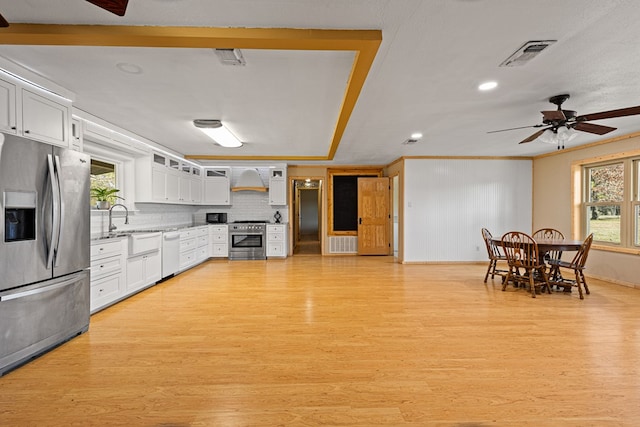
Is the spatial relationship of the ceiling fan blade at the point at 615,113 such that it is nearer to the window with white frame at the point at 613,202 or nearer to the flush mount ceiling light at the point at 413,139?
the flush mount ceiling light at the point at 413,139

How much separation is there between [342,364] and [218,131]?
3.64 metres

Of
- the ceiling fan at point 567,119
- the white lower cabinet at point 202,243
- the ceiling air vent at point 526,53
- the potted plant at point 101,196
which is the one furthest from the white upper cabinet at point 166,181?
the ceiling fan at point 567,119

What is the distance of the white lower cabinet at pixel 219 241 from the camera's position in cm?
717

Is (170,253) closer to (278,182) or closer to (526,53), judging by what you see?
(278,182)

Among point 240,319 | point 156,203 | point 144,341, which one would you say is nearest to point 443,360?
point 240,319

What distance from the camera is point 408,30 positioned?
6.52 feet

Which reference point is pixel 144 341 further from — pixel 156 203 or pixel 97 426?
pixel 156 203

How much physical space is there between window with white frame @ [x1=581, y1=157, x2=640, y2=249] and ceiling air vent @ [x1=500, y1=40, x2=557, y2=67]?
416 cm

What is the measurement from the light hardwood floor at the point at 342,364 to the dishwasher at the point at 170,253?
3.46 feet

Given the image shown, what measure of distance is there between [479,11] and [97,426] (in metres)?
3.32

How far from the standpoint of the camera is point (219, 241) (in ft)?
23.6

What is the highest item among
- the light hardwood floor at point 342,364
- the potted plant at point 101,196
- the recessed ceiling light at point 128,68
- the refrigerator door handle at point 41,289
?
the recessed ceiling light at point 128,68

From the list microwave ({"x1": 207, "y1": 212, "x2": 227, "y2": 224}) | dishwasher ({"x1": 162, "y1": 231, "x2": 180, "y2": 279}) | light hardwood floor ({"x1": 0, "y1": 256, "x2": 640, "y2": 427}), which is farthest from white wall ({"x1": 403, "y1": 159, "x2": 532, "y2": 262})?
dishwasher ({"x1": 162, "y1": 231, "x2": 180, "y2": 279})

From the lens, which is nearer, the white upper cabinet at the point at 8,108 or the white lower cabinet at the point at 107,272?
the white upper cabinet at the point at 8,108
